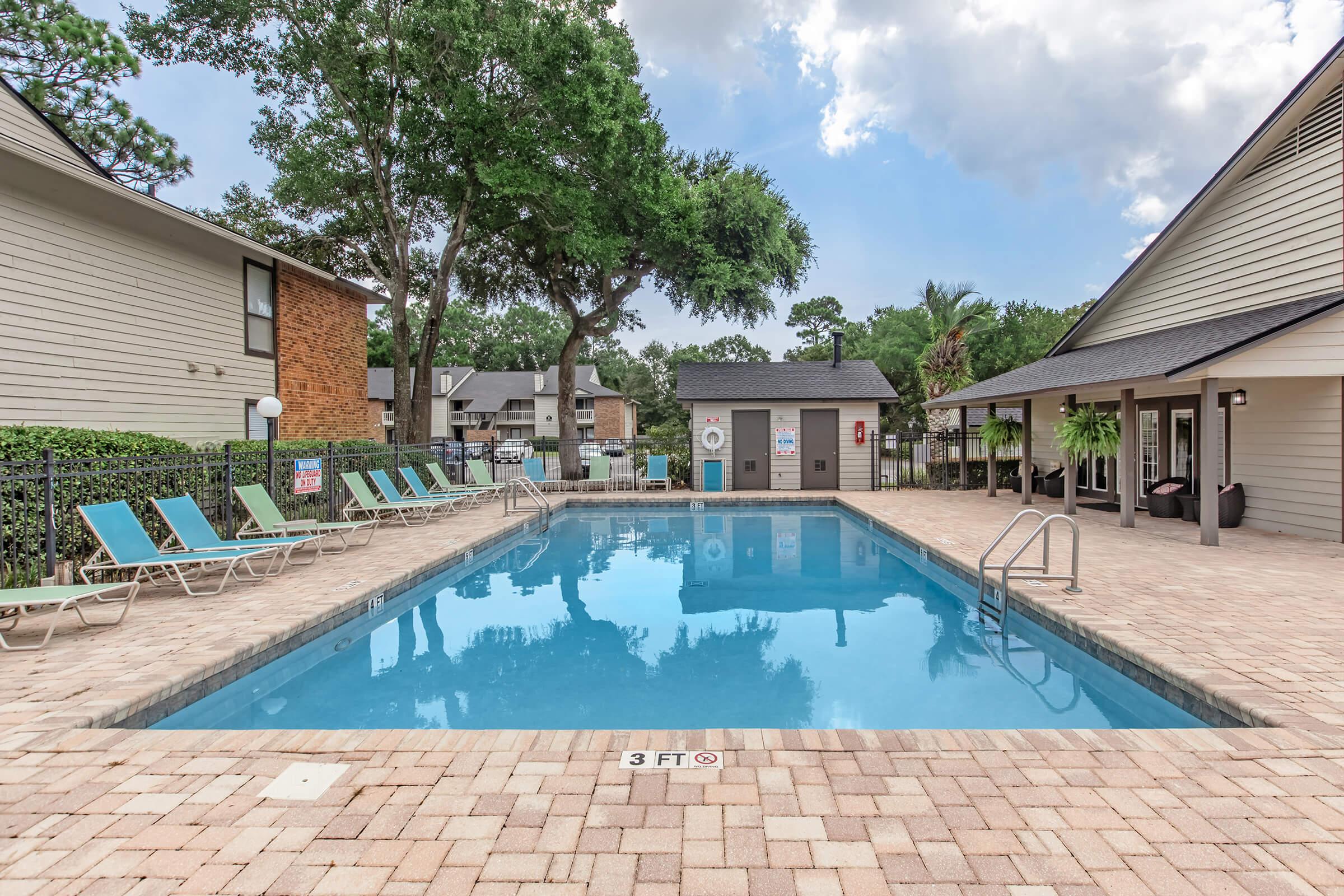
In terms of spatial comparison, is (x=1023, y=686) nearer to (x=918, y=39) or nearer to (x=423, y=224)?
(x=918, y=39)

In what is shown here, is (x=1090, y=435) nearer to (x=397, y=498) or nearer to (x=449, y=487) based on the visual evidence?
A: (x=397, y=498)

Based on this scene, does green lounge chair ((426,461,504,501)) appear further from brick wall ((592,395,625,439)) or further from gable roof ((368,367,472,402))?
brick wall ((592,395,625,439))

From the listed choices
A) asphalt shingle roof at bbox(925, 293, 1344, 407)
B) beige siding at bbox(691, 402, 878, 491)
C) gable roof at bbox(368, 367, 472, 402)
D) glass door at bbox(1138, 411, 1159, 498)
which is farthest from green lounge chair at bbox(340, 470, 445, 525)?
gable roof at bbox(368, 367, 472, 402)

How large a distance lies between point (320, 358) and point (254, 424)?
2195mm

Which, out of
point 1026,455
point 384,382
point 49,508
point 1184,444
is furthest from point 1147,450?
point 384,382

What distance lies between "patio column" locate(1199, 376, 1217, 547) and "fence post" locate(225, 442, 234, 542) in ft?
Answer: 39.3

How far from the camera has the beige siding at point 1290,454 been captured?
27.8 ft

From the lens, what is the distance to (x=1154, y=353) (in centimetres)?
992

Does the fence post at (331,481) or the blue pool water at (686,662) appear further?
the fence post at (331,481)

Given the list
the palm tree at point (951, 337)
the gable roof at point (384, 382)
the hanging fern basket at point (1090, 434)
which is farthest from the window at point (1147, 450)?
the gable roof at point (384, 382)

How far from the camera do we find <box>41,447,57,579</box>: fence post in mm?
5660

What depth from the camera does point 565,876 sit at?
2072mm

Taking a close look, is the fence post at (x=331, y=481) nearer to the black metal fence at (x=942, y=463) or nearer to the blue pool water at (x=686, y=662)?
the blue pool water at (x=686, y=662)

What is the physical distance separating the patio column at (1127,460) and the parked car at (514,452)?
15454mm
